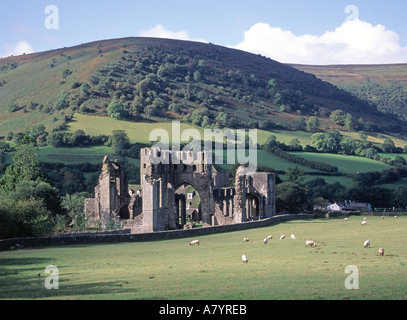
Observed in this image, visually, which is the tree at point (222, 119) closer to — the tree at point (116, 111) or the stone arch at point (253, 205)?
the tree at point (116, 111)

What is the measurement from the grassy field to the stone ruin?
558 inches

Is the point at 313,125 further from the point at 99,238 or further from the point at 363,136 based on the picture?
the point at 99,238

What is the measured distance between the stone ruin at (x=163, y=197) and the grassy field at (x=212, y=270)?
46.5ft

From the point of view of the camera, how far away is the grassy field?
72.6ft

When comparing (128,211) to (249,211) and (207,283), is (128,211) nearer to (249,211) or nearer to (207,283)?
(249,211)

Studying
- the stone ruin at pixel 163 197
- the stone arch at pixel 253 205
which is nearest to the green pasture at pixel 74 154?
the stone arch at pixel 253 205

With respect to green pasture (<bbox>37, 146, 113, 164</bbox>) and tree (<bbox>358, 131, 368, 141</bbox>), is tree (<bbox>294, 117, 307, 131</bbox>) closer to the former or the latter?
tree (<bbox>358, 131, 368, 141</bbox>)

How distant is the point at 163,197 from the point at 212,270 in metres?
32.6

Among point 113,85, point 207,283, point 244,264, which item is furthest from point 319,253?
point 113,85

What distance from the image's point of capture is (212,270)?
1115 inches

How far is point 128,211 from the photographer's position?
67.9m

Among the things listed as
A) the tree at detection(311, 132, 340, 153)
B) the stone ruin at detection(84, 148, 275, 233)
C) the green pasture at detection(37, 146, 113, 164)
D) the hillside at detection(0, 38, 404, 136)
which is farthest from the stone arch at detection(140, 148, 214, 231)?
the tree at detection(311, 132, 340, 153)

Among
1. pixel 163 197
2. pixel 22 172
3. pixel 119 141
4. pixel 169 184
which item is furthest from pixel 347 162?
pixel 163 197

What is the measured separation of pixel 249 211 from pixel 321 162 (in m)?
49.1
